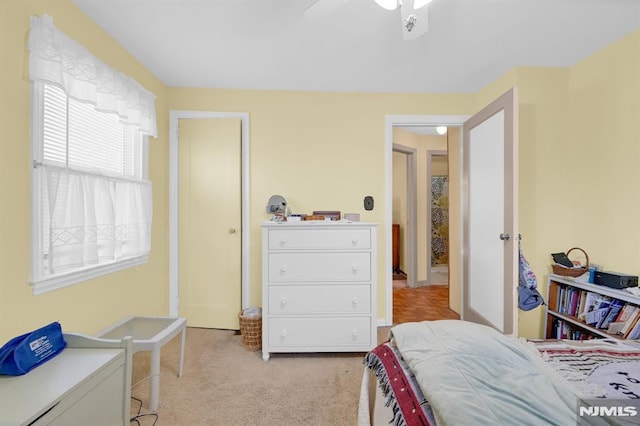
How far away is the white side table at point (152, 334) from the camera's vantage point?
5.58ft

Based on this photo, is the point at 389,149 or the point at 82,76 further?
the point at 389,149

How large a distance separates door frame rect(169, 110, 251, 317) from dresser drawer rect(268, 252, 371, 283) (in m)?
0.70

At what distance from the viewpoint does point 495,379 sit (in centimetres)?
90

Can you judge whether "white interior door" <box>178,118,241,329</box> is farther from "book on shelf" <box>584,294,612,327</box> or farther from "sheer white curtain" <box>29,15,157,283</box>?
"book on shelf" <box>584,294,612,327</box>

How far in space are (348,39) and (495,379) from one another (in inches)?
85.7

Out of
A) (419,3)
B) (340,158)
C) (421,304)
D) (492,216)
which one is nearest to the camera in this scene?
(419,3)

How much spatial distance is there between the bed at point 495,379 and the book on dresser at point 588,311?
861mm

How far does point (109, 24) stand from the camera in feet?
6.49

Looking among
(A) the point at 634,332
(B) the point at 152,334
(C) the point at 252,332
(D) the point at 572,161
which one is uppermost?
(D) the point at 572,161

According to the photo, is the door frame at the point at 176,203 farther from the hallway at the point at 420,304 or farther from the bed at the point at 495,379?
the bed at the point at 495,379

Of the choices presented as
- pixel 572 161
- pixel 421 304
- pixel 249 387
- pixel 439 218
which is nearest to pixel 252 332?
pixel 249 387

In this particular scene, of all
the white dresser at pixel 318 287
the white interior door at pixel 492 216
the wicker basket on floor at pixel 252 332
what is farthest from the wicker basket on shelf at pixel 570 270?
the wicker basket on floor at pixel 252 332

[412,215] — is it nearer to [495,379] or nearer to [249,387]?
[249,387]

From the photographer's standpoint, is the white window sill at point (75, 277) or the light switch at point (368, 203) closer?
the white window sill at point (75, 277)
